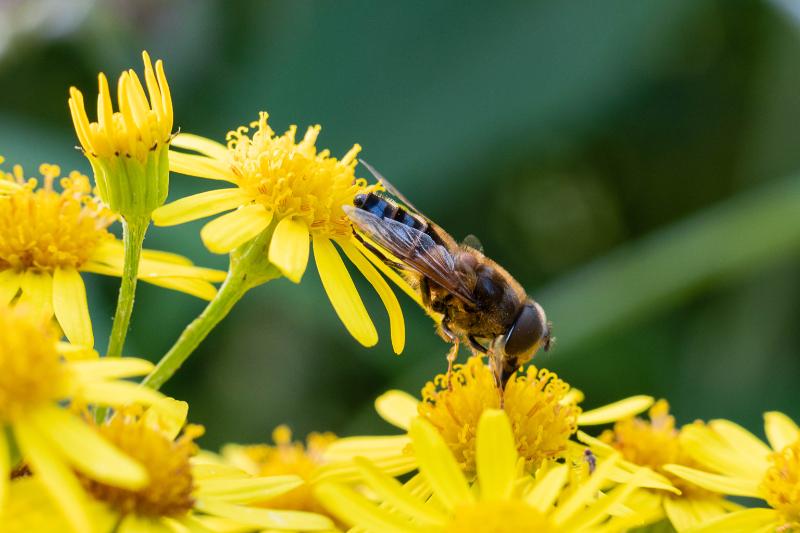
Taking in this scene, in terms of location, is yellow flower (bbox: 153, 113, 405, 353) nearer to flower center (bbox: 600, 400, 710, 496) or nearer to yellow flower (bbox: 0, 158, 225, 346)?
yellow flower (bbox: 0, 158, 225, 346)

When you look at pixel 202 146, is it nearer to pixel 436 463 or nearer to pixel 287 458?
Answer: pixel 287 458

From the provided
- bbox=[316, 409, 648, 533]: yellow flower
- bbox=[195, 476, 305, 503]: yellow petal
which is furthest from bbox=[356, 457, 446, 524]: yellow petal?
bbox=[195, 476, 305, 503]: yellow petal

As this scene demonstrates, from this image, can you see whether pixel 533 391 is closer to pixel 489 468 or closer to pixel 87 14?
pixel 489 468

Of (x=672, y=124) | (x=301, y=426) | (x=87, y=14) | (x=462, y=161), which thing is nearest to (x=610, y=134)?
(x=672, y=124)

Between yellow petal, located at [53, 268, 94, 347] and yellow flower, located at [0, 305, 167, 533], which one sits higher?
yellow petal, located at [53, 268, 94, 347]

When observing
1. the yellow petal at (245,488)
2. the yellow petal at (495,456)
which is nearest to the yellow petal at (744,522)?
the yellow petal at (495,456)

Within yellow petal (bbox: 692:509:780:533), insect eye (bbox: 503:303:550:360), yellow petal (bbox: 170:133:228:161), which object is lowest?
yellow petal (bbox: 692:509:780:533)

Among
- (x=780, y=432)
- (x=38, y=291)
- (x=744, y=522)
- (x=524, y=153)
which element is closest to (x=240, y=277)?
(x=38, y=291)
